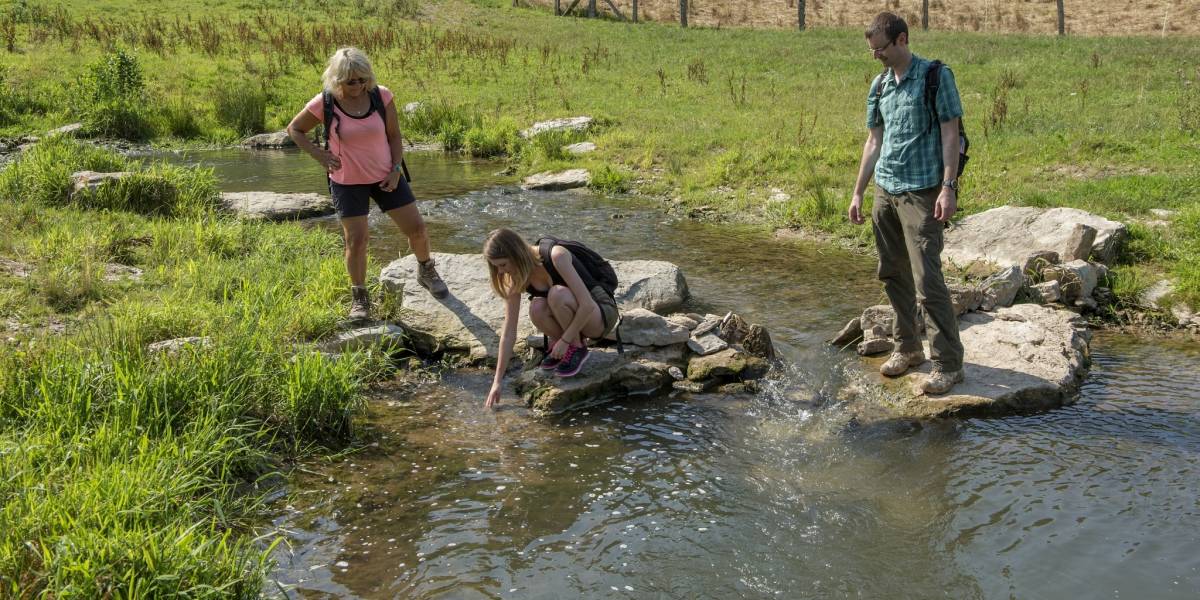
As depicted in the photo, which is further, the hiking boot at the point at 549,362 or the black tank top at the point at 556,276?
the hiking boot at the point at 549,362

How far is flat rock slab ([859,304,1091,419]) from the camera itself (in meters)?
6.19

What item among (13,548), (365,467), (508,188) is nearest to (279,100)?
(508,188)

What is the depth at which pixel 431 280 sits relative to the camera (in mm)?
7707

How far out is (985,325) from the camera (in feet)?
23.9

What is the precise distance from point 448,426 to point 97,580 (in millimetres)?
2790

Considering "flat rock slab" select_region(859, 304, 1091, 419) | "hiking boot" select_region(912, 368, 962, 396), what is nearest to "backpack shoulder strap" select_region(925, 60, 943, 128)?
"hiking boot" select_region(912, 368, 962, 396)

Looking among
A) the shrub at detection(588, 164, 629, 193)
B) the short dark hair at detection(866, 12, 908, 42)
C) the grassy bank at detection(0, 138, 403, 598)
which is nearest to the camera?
the grassy bank at detection(0, 138, 403, 598)

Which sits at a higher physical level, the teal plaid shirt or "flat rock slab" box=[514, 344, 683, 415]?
the teal plaid shirt

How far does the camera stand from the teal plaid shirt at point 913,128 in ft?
18.7

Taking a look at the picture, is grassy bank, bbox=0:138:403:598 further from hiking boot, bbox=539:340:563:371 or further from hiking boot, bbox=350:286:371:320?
hiking boot, bbox=539:340:563:371

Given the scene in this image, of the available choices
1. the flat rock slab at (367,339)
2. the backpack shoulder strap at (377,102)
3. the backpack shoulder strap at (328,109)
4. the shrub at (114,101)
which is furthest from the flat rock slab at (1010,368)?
the shrub at (114,101)

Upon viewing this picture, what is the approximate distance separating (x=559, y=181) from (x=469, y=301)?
691 cm

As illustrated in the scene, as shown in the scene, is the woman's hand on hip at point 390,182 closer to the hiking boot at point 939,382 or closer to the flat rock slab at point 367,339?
the flat rock slab at point 367,339

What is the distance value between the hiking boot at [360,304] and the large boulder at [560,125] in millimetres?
10006
